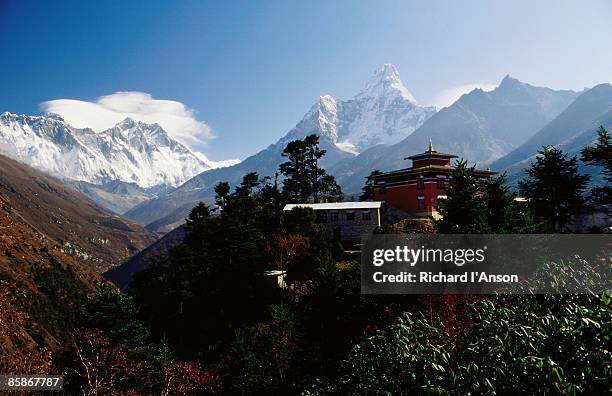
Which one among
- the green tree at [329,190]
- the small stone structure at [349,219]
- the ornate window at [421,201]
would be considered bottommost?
the small stone structure at [349,219]

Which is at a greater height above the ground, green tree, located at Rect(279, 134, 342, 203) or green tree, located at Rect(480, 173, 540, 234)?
green tree, located at Rect(279, 134, 342, 203)

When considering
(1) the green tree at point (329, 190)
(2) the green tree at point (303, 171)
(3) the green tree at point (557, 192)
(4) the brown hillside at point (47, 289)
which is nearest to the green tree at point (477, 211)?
(3) the green tree at point (557, 192)

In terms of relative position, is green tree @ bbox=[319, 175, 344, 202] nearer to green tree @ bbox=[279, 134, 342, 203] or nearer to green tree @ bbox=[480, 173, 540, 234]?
green tree @ bbox=[279, 134, 342, 203]

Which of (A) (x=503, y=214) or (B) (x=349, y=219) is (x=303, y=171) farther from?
(A) (x=503, y=214)

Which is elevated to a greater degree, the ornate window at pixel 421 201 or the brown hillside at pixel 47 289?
the ornate window at pixel 421 201

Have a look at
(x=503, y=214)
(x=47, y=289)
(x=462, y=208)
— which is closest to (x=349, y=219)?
(x=503, y=214)

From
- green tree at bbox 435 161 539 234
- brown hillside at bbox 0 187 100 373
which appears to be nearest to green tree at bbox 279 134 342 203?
green tree at bbox 435 161 539 234

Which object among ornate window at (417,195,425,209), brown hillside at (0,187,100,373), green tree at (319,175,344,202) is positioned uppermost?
green tree at (319,175,344,202)

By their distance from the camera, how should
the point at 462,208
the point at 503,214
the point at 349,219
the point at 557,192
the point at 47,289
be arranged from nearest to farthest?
the point at 462,208 < the point at 503,214 < the point at 557,192 < the point at 349,219 < the point at 47,289

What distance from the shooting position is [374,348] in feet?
41.0

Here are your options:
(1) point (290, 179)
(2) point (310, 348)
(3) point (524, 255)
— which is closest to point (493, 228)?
(3) point (524, 255)

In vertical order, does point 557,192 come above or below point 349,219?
above

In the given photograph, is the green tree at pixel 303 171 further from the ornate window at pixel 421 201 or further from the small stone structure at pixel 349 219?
the ornate window at pixel 421 201

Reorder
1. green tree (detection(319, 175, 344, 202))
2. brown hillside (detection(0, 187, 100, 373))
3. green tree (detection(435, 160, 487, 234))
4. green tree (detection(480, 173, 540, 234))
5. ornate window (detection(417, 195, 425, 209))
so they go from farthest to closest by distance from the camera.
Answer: brown hillside (detection(0, 187, 100, 373)) < green tree (detection(319, 175, 344, 202)) < ornate window (detection(417, 195, 425, 209)) < green tree (detection(480, 173, 540, 234)) < green tree (detection(435, 160, 487, 234))
